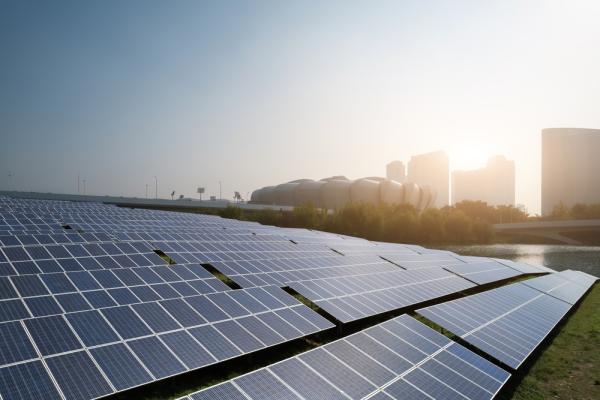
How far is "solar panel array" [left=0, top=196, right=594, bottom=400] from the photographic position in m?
7.84

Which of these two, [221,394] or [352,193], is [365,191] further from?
[221,394]

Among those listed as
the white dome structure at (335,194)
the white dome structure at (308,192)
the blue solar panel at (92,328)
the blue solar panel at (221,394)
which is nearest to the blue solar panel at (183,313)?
the blue solar panel at (92,328)

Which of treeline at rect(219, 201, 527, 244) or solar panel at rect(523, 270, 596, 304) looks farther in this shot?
treeline at rect(219, 201, 527, 244)

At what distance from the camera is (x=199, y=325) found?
34.2 ft

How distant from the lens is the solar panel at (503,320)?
12.2 meters

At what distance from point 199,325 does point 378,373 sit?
4.60m

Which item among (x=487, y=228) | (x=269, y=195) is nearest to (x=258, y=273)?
(x=487, y=228)

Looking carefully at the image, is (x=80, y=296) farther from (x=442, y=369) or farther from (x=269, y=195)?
(x=269, y=195)

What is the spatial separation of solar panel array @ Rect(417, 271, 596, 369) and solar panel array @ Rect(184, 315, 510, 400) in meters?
1.40

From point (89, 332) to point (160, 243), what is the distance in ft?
39.3

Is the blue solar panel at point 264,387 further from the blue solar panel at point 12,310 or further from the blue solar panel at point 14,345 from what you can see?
the blue solar panel at point 12,310

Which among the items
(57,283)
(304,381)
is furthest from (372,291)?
(57,283)

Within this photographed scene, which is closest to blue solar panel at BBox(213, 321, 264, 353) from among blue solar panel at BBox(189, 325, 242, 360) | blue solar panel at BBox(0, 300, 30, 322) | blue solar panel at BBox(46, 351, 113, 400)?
blue solar panel at BBox(189, 325, 242, 360)

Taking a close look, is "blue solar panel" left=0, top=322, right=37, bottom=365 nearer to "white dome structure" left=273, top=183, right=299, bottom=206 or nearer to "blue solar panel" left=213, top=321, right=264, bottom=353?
"blue solar panel" left=213, top=321, right=264, bottom=353
